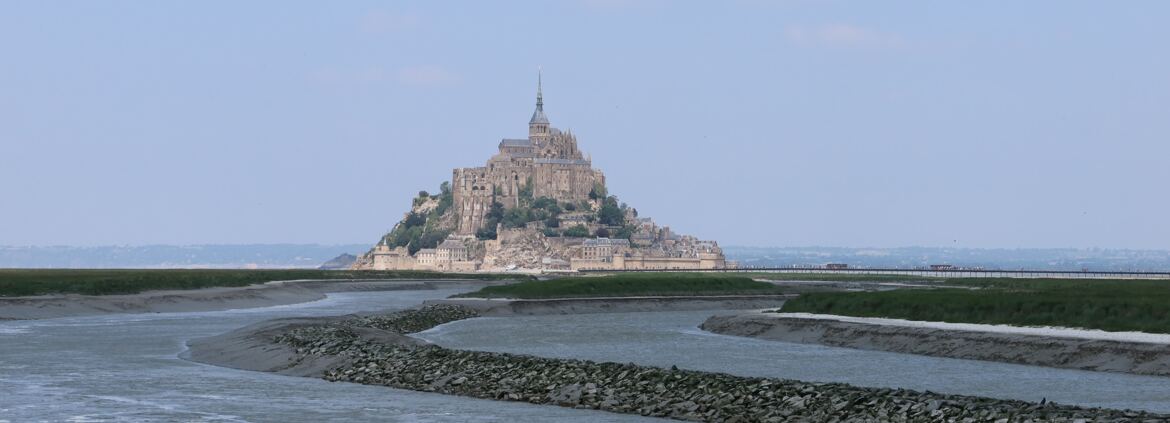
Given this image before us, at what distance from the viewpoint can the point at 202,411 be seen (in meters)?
34.4

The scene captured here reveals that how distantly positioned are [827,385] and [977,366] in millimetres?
13985

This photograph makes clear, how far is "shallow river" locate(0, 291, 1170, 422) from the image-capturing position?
34.2 metres

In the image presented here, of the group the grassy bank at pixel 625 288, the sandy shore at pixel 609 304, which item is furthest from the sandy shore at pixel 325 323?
the grassy bank at pixel 625 288

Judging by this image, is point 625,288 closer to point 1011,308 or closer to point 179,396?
point 1011,308

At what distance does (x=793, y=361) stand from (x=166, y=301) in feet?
180

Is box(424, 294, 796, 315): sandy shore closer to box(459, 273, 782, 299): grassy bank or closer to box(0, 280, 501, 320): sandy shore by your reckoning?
box(459, 273, 782, 299): grassy bank

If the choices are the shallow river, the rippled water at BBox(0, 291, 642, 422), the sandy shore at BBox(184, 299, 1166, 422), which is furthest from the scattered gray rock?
the shallow river

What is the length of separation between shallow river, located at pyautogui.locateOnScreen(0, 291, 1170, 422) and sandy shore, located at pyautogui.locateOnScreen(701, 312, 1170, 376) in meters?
1.35

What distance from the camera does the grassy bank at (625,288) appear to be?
329 feet

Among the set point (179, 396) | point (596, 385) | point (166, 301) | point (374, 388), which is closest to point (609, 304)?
point (166, 301)

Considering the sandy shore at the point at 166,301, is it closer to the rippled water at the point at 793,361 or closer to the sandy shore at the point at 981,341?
the rippled water at the point at 793,361

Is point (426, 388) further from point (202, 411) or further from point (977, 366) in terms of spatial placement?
point (977, 366)

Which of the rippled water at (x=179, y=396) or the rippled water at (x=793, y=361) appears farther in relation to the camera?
the rippled water at (x=793, y=361)

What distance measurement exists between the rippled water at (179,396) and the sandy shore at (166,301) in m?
25.1
